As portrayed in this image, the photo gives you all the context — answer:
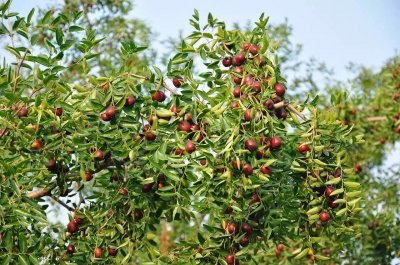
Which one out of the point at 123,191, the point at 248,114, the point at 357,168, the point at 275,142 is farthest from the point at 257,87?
the point at 357,168

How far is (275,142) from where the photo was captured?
12.0 feet

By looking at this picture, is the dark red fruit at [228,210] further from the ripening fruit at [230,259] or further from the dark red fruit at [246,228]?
the ripening fruit at [230,259]

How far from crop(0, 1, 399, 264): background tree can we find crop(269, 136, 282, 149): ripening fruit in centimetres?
2

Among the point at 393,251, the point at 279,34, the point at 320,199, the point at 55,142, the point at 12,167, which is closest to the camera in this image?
the point at 12,167

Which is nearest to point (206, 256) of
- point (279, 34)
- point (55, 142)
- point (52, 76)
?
point (55, 142)

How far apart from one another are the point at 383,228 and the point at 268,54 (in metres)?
4.67

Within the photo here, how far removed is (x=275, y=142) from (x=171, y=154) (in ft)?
1.75

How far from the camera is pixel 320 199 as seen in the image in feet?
12.9

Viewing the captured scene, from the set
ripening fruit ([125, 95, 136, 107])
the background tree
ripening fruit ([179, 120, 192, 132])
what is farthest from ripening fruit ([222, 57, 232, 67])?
ripening fruit ([125, 95, 136, 107])

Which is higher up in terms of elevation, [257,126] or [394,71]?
[394,71]

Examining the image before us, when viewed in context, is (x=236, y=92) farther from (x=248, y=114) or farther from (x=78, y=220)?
(x=78, y=220)

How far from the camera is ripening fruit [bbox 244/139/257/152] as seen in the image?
357cm

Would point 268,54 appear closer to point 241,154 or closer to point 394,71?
point 241,154

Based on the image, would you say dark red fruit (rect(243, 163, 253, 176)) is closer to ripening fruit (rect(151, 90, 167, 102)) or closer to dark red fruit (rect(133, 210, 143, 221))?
ripening fruit (rect(151, 90, 167, 102))
